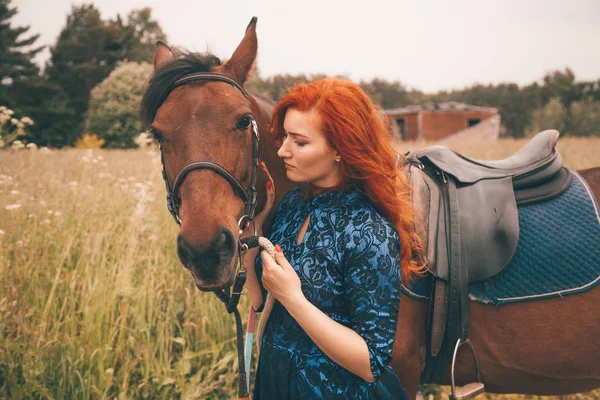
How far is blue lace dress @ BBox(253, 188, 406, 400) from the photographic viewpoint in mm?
1114

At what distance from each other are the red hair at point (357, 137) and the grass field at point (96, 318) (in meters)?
2.09

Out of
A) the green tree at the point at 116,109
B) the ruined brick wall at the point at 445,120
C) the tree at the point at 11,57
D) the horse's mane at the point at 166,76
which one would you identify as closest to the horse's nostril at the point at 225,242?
the horse's mane at the point at 166,76

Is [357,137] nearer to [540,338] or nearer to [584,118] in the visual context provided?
[540,338]

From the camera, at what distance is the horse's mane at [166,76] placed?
5.34 feet

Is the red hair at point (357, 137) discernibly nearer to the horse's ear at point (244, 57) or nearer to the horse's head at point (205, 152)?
the horse's head at point (205, 152)

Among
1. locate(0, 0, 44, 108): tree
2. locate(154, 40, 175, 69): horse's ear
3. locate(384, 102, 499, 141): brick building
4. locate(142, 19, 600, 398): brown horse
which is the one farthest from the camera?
locate(384, 102, 499, 141): brick building

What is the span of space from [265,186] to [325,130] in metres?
0.68

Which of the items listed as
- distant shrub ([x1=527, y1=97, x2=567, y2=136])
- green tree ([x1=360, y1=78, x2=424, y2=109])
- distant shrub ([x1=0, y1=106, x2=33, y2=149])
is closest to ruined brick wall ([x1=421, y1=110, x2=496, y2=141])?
distant shrub ([x1=527, y1=97, x2=567, y2=136])

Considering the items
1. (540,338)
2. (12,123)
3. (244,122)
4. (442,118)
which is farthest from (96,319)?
(442,118)

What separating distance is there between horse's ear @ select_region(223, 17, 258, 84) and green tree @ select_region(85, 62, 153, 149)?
795 inches

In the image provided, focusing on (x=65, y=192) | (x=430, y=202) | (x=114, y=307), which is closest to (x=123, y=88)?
(x=65, y=192)

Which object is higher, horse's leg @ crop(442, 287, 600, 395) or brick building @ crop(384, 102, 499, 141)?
brick building @ crop(384, 102, 499, 141)

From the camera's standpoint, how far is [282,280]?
114 cm

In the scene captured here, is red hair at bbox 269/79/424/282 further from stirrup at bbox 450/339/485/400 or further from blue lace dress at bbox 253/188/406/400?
stirrup at bbox 450/339/485/400
